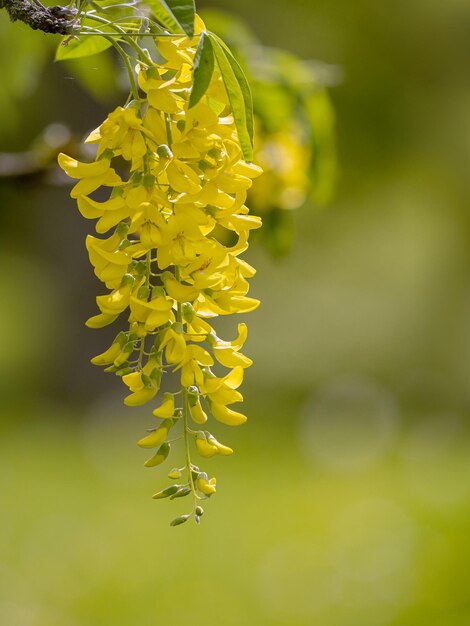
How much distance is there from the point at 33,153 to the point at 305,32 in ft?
21.1

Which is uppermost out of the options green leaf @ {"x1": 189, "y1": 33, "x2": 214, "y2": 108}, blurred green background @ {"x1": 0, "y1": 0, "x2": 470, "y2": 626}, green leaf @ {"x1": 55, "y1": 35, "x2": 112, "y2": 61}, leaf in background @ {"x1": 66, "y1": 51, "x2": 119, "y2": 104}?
leaf in background @ {"x1": 66, "y1": 51, "x2": 119, "y2": 104}

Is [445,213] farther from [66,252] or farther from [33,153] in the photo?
[33,153]

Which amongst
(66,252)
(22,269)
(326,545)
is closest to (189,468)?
(326,545)

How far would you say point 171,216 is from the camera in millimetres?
747

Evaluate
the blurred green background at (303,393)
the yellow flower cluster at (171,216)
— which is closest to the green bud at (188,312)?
the yellow flower cluster at (171,216)

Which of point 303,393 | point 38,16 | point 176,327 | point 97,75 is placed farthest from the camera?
point 303,393

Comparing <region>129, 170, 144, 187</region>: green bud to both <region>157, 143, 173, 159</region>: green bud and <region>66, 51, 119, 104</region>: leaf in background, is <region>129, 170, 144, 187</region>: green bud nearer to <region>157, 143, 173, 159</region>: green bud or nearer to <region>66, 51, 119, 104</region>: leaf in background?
<region>157, 143, 173, 159</region>: green bud

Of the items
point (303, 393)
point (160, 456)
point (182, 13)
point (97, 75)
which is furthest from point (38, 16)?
point (303, 393)

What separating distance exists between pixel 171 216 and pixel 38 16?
17cm

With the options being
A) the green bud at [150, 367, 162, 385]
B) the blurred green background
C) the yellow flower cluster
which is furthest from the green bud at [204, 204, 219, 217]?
the blurred green background

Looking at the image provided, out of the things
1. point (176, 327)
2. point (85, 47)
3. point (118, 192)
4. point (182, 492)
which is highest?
point (85, 47)

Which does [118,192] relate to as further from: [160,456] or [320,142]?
[320,142]

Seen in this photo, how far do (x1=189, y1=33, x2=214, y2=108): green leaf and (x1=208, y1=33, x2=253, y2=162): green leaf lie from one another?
0.02m

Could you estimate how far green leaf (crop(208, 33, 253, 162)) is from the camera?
730 mm
